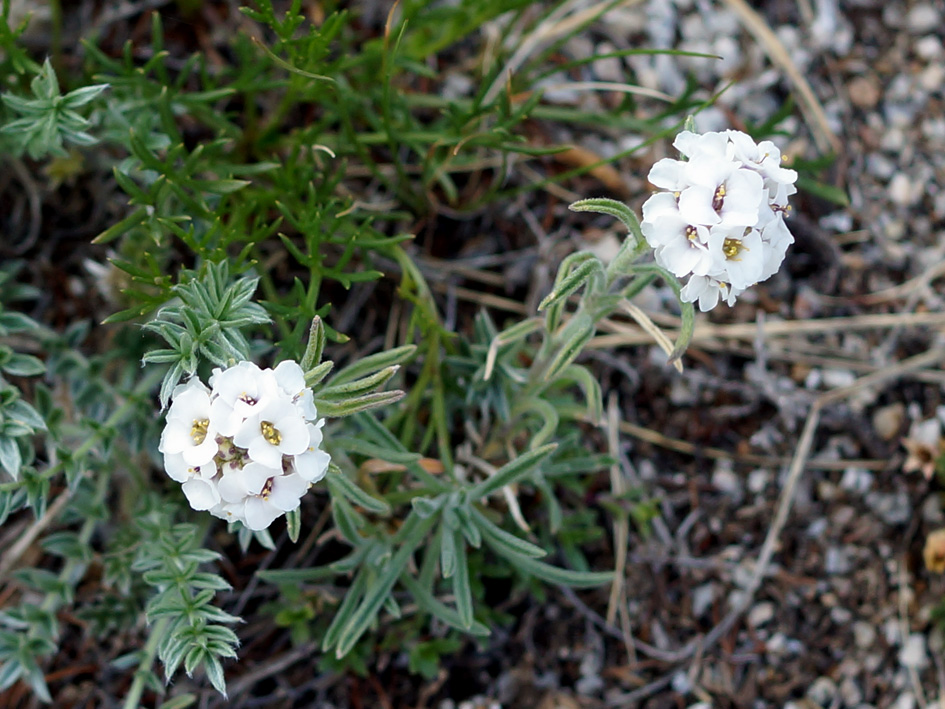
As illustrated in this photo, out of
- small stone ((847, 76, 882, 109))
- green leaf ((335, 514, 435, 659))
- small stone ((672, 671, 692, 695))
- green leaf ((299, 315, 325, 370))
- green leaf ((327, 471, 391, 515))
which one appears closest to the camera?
green leaf ((299, 315, 325, 370))

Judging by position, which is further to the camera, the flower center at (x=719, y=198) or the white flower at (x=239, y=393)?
the flower center at (x=719, y=198)

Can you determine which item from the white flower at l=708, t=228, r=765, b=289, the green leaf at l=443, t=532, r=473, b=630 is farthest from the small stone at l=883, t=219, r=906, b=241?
the green leaf at l=443, t=532, r=473, b=630

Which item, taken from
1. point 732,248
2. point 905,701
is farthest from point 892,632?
point 732,248

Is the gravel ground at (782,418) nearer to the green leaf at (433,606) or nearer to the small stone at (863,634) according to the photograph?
the small stone at (863,634)

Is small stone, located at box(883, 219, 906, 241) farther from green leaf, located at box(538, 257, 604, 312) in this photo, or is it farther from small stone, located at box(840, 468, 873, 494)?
green leaf, located at box(538, 257, 604, 312)

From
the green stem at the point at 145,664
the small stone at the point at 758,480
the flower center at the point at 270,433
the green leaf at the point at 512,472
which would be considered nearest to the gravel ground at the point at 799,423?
the small stone at the point at 758,480
